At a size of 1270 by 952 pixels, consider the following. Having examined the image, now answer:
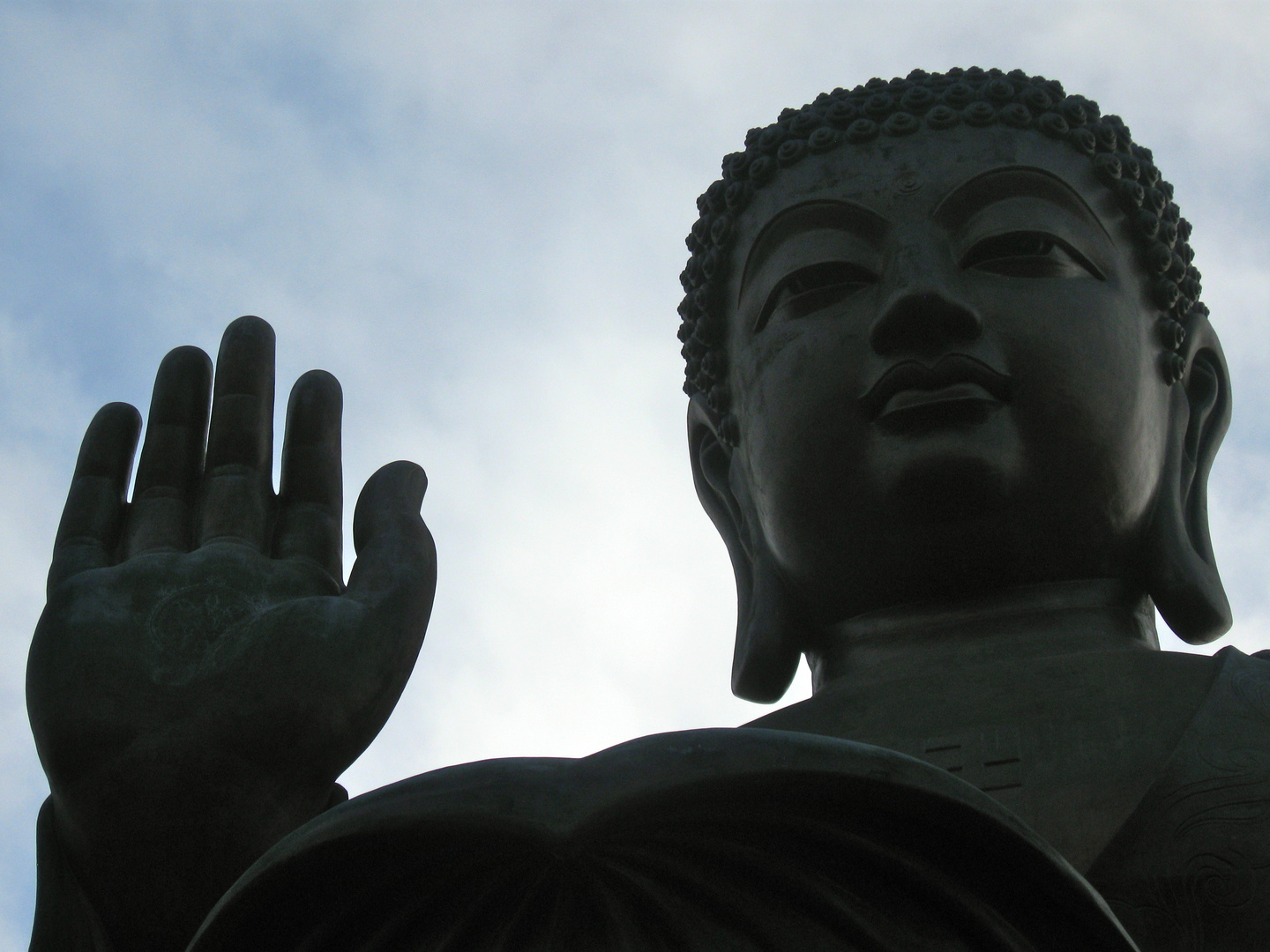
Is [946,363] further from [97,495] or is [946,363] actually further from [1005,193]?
[97,495]

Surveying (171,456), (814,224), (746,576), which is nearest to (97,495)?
(171,456)

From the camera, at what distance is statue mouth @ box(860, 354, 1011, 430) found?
454 centimetres

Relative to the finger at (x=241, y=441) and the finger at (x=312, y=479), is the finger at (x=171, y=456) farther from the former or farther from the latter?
the finger at (x=312, y=479)

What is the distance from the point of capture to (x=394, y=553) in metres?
4.16

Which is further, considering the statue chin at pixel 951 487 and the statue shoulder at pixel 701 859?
the statue chin at pixel 951 487

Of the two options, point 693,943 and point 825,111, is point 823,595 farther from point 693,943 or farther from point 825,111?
point 693,943

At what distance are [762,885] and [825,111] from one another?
133 inches

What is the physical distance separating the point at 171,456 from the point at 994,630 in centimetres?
221

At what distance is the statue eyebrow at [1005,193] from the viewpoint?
4.91m

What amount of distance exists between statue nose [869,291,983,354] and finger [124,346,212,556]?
1.84 m

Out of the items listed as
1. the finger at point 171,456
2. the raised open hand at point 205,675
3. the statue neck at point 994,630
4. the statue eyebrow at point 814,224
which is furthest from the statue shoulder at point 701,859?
the statue eyebrow at point 814,224

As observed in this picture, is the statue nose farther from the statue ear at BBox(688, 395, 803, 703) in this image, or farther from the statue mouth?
the statue ear at BBox(688, 395, 803, 703)

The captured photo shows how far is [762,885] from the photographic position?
2713 mm

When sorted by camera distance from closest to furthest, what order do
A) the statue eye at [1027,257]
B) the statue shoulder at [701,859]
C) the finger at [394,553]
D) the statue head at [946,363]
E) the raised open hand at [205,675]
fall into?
the statue shoulder at [701,859] < the raised open hand at [205,675] < the finger at [394,553] < the statue head at [946,363] < the statue eye at [1027,257]
